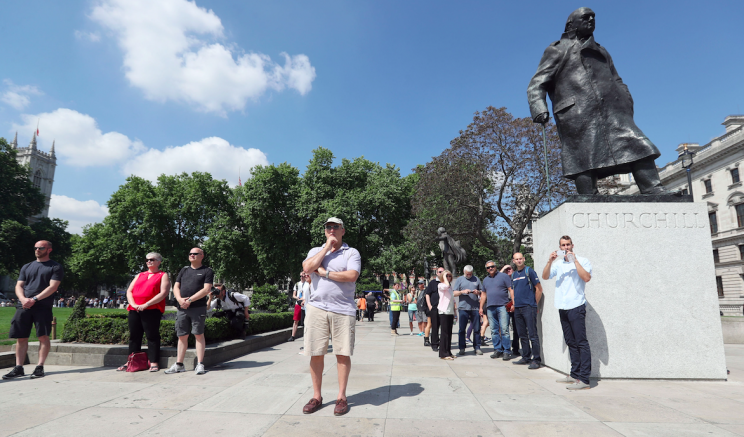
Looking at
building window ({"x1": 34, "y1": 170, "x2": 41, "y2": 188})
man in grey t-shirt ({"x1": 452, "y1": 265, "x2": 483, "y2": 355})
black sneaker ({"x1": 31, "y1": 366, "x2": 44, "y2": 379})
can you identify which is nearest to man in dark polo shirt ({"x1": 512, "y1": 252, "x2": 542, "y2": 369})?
man in grey t-shirt ({"x1": 452, "y1": 265, "x2": 483, "y2": 355})

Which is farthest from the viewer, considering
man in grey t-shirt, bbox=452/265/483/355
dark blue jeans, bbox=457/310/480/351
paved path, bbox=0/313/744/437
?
man in grey t-shirt, bbox=452/265/483/355

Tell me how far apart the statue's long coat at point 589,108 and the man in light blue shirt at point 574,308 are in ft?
5.97

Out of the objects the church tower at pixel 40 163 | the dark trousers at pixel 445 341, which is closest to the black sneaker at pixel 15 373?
the dark trousers at pixel 445 341

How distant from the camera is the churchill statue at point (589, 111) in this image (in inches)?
244

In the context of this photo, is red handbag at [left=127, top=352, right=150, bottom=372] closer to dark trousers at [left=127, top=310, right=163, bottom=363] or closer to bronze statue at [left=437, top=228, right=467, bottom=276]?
dark trousers at [left=127, top=310, right=163, bottom=363]

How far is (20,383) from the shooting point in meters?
5.23

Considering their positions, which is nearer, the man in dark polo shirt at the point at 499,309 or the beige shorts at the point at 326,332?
the beige shorts at the point at 326,332

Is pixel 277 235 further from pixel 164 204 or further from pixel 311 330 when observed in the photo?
pixel 311 330

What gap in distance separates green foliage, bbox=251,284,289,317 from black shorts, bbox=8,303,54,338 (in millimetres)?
9250

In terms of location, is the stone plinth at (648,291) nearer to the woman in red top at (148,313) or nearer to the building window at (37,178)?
the woman in red top at (148,313)

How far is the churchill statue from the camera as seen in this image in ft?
20.3

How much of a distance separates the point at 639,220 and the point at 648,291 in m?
1.01

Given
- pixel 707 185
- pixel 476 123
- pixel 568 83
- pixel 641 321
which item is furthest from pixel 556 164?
pixel 707 185

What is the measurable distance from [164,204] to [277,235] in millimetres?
12143
